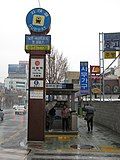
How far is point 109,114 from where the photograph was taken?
28109mm

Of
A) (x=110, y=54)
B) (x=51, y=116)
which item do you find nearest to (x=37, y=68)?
(x=51, y=116)

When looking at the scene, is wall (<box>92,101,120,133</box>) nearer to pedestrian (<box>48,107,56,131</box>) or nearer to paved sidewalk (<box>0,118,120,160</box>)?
pedestrian (<box>48,107,56,131</box>)

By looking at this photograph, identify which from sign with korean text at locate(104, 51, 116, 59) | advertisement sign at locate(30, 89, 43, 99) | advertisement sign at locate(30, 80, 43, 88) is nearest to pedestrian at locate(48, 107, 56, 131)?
advertisement sign at locate(30, 89, 43, 99)

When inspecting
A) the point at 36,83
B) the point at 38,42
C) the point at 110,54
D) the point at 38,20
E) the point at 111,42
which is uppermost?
the point at 111,42

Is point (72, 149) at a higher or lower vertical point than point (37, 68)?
lower

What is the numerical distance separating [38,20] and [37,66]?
2.09m

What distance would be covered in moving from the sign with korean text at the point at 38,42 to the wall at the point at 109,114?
727 centimetres

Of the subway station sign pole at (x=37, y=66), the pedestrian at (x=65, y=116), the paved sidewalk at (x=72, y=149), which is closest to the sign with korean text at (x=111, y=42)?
the pedestrian at (x=65, y=116)

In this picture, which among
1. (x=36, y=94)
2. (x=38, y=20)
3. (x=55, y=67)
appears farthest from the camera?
(x=55, y=67)

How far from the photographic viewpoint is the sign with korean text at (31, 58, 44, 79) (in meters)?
18.8

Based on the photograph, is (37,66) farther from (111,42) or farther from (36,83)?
(111,42)

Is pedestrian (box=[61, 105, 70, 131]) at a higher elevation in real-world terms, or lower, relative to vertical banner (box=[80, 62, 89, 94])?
lower

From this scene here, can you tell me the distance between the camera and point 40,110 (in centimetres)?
1856

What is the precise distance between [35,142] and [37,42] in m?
4.43
